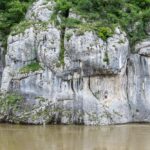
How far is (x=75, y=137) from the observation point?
59.2 ft

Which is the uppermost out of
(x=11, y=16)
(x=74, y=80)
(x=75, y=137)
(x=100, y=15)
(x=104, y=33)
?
(x=11, y=16)

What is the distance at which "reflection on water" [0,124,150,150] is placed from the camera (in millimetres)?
15719

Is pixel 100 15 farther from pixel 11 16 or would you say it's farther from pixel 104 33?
pixel 11 16

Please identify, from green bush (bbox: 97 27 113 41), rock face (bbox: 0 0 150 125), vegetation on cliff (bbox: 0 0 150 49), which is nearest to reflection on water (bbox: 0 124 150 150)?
rock face (bbox: 0 0 150 125)

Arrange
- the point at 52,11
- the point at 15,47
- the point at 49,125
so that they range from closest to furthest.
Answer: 1. the point at 49,125
2. the point at 15,47
3. the point at 52,11

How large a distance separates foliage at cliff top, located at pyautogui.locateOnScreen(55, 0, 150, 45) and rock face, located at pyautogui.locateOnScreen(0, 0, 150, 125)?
121 centimetres

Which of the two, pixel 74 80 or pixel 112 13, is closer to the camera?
pixel 74 80

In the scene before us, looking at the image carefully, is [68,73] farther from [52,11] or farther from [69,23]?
[52,11]

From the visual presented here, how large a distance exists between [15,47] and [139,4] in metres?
8.79

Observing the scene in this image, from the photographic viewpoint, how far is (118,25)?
78.8 feet

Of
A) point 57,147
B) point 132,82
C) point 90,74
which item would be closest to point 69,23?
point 90,74

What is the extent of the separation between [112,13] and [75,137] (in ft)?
32.6

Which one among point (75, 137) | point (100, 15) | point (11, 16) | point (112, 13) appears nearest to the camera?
point (75, 137)

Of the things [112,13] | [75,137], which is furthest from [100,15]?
[75,137]
